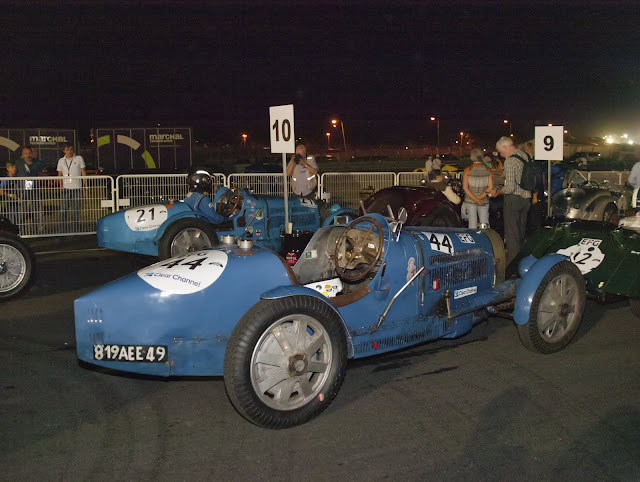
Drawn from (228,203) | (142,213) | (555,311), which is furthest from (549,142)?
(142,213)

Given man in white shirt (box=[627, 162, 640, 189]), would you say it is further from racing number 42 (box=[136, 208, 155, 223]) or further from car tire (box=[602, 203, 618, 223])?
racing number 42 (box=[136, 208, 155, 223])

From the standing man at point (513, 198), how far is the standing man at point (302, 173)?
12.7ft

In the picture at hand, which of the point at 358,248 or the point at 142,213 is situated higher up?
the point at 142,213

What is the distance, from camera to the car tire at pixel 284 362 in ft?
13.9

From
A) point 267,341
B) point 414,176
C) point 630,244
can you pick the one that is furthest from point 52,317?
point 414,176

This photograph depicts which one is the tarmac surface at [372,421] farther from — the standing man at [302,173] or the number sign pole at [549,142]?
the standing man at [302,173]

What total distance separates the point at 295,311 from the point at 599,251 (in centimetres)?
418

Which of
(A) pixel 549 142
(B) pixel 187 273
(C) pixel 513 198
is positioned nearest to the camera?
(B) pixel 187 273

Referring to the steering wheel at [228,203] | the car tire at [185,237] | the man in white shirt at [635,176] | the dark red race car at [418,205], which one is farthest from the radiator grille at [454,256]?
the man in white shirt at [635,176]

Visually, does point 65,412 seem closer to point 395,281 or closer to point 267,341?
point 267,341

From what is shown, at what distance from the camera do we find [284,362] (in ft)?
14.7

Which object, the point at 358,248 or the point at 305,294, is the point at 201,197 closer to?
the point at 358,248

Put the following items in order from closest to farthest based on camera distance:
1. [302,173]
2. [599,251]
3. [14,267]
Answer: [599,251] → [14,267] → [302,173]

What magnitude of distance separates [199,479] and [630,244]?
5.27 m
